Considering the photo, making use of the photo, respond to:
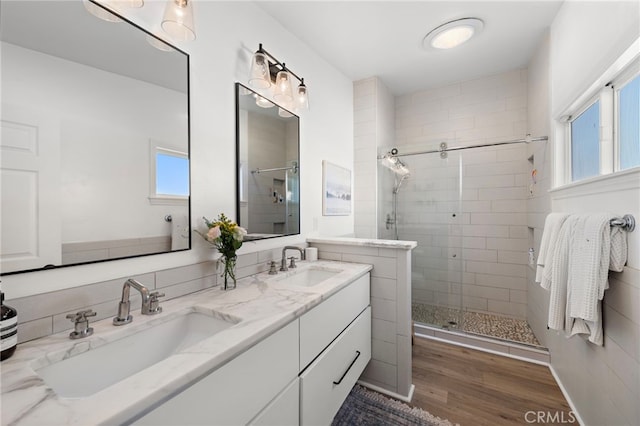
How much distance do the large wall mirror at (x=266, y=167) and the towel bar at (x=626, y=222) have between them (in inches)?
67.4

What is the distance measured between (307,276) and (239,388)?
101 centimetres

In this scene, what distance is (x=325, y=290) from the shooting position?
126 centimetres

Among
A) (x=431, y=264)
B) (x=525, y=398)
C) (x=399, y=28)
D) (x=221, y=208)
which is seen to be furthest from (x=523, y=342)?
(x=399, y=28)

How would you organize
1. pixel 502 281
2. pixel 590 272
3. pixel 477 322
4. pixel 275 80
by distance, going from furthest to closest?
pixel 502 281
pixel 477 322
pixel 275 80
pixel 590 272

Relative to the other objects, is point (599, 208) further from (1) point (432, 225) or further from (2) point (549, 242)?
(1) point (432, 225)

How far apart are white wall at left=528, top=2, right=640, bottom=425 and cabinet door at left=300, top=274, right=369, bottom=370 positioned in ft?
3.84

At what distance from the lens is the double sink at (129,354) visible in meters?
0.72

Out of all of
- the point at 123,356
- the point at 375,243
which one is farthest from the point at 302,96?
the point at 123,356

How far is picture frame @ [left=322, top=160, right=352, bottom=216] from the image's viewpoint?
7.73ft

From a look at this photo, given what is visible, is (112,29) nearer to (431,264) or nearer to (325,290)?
(325,290)

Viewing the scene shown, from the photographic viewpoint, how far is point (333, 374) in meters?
1.30

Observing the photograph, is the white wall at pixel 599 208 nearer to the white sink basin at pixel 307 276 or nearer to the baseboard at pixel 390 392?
the baseboard at pixel 390 392

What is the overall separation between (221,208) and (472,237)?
2.75 meters

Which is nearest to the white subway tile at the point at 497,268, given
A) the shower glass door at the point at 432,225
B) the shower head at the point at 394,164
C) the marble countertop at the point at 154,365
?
the shower glass door at the point at 432,225
